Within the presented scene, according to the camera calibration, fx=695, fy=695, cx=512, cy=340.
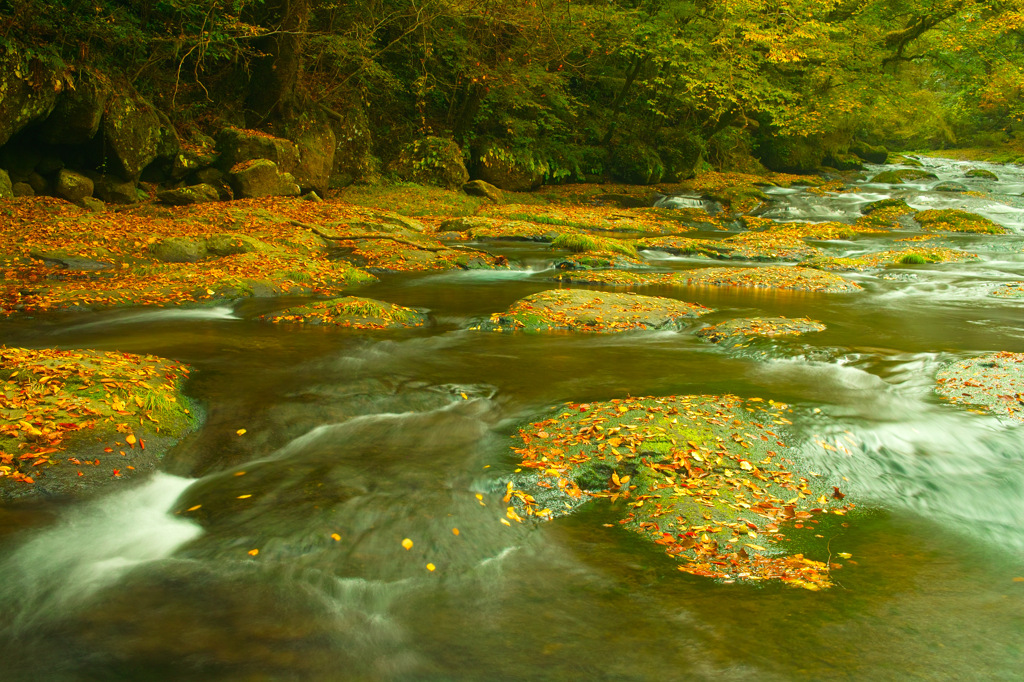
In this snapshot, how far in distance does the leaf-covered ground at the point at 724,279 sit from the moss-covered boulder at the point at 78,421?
28.8ft

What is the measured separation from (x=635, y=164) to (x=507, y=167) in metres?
6.43

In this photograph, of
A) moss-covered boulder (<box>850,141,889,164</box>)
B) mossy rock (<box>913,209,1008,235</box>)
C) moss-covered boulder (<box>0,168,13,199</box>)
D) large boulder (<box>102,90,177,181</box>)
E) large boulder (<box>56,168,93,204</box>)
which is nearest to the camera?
moss-covered boulder (<box>0,168,13,199</box>)

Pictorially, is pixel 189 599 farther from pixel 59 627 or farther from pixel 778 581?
pixel 778 581

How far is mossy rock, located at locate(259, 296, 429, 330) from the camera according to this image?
8.86 metres

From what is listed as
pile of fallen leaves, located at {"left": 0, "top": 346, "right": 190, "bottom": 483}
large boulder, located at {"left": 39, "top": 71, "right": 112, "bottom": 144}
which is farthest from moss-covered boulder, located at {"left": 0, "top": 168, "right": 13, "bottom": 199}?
pile of fallen leaves, located at {"left": 0, "top": 346, "right": 190, "bottom": 483}

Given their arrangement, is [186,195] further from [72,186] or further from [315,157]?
[315,157]

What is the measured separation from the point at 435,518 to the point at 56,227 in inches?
443

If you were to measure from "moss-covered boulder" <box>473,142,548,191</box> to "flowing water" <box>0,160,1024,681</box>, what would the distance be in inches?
752

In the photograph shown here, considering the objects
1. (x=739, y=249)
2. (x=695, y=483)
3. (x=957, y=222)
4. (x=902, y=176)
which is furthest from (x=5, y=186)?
(x=902, y=176)

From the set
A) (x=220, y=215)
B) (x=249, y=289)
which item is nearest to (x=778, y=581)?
(x=249, y=289)

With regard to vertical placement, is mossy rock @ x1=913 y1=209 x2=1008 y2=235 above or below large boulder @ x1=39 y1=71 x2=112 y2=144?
below

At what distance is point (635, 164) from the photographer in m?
28.8

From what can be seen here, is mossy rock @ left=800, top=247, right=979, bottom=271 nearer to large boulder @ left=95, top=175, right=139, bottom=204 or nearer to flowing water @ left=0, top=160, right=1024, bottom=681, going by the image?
flowing water @ left=0, top=160, right=1024, bottom=681

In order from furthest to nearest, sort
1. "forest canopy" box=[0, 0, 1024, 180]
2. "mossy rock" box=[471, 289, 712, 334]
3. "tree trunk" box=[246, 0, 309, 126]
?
"tree trunk" box=[246, 0, 309, 126] < "forest canopy" box=[0, 0, 1024, 180] < "mossy rock" box=[471, 289, 712, 334]
